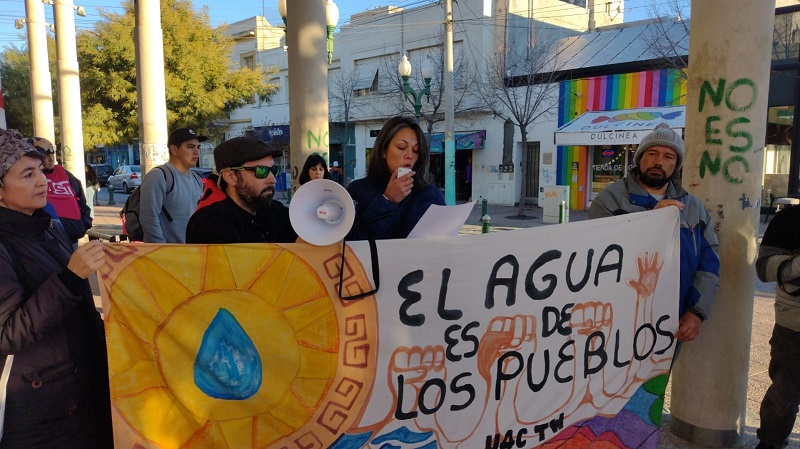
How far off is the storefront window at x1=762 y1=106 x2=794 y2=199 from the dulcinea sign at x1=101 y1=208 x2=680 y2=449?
15.4m

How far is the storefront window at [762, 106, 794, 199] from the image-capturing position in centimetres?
1528

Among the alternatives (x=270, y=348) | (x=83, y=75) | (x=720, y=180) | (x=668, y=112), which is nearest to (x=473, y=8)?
(x=668, y=112)

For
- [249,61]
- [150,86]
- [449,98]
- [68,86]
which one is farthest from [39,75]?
[249,61]

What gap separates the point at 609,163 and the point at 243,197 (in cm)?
1794

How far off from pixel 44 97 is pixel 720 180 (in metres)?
13.5

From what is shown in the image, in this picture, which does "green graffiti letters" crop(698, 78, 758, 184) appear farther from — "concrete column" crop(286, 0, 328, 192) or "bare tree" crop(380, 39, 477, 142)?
"bare tree" crop(380, 39, 477, 142)

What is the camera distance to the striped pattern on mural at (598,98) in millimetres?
17375

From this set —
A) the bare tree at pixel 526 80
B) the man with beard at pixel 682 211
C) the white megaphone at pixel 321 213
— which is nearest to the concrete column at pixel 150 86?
the white megaphone at pixel 321 213

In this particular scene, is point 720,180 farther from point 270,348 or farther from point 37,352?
point 37,352

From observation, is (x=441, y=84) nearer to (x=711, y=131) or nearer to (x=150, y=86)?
(x=150, y=86)

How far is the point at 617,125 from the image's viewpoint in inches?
673

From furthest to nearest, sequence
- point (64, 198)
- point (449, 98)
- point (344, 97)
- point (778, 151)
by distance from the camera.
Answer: point (344, 97), point (778, 151), point (449, 98), point (64, 198)

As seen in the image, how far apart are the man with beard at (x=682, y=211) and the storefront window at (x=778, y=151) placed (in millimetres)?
14696

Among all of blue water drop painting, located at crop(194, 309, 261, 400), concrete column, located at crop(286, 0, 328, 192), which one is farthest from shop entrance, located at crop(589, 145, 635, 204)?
blue water drop painting, located at crop(194, 309, 261, 400)
